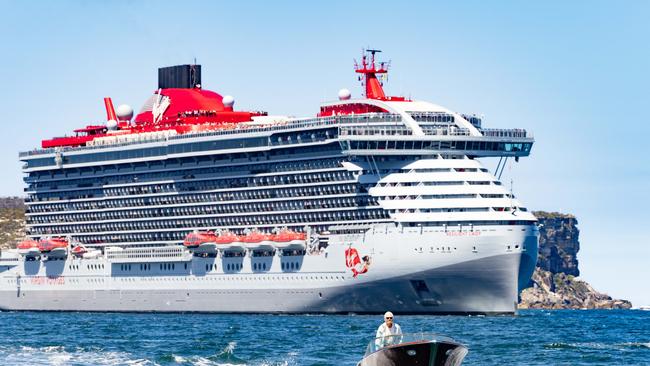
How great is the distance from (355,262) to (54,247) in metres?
37.6

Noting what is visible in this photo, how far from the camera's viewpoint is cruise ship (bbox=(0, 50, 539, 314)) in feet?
344

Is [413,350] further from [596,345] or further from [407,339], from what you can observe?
[596,345]

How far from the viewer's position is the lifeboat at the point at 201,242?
119438 millimetres

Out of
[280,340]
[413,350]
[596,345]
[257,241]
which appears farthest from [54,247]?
[413,350]

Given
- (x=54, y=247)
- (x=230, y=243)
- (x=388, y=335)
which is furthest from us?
(x=54, y=247)

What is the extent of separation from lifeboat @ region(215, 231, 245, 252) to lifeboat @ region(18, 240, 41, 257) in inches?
930

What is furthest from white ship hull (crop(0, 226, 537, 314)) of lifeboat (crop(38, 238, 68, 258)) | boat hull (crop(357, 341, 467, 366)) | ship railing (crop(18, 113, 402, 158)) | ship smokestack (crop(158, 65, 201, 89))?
boat hull (crop(357, 341, 467, 366))

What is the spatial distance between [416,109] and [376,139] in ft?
16.5

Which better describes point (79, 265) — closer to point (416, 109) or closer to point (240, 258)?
point (240, 258)

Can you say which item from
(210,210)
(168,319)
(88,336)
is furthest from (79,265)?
(88,336)

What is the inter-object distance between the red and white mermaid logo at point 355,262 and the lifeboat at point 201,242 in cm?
1549

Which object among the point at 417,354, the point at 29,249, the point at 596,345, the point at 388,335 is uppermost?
the point at 29,249

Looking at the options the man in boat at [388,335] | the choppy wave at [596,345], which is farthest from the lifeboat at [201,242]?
the man in boat at [388,335]

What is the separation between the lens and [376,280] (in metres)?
105
